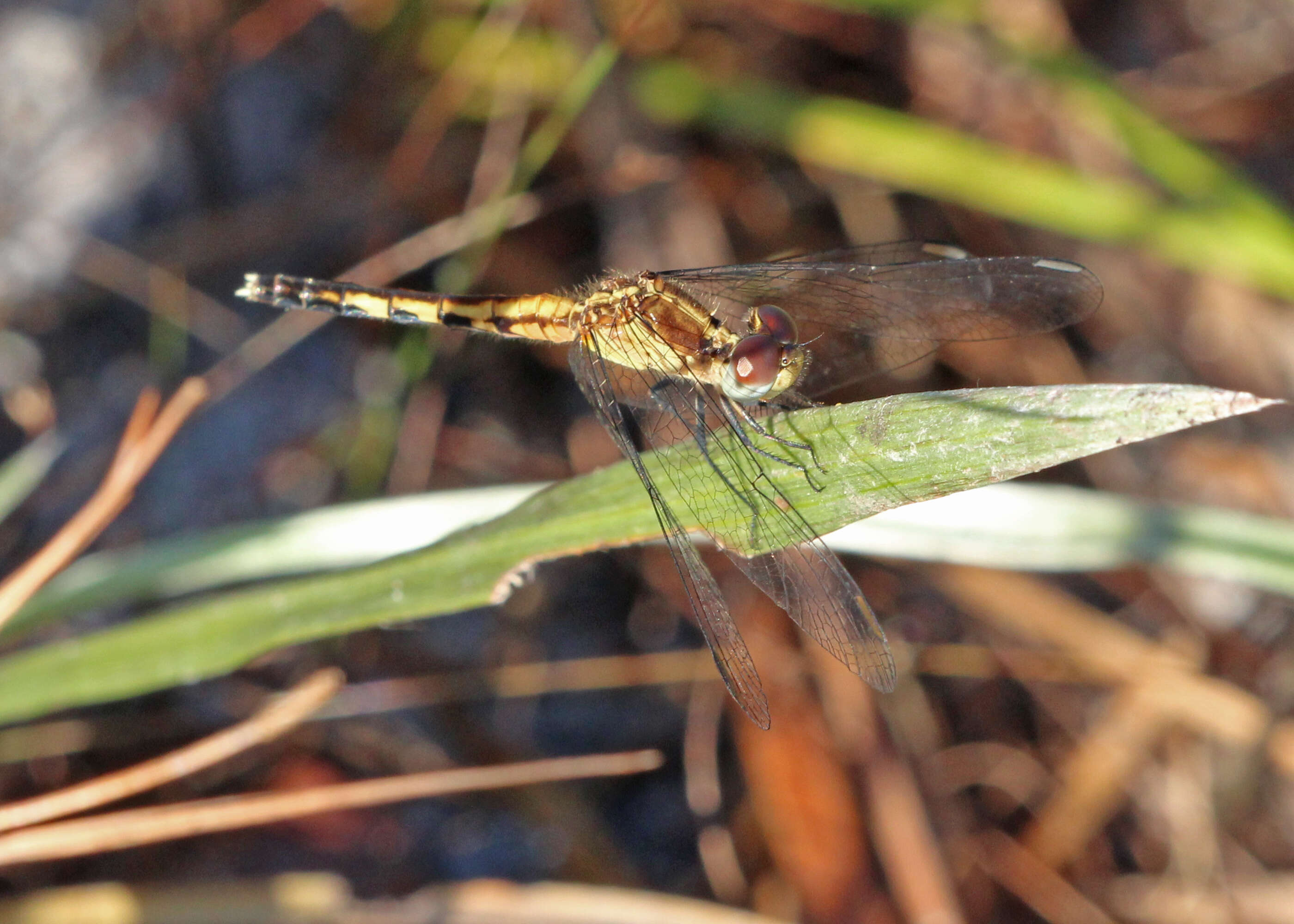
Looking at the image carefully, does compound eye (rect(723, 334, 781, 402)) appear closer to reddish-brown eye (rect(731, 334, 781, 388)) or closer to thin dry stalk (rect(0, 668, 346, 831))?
reddish-brown eye (rect(731, 334, 781, 388))

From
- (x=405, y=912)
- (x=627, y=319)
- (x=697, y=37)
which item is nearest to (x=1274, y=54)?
(x=697, y=37)

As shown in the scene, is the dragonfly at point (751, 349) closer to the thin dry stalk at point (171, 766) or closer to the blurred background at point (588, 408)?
the blurred background at point (588, 408)

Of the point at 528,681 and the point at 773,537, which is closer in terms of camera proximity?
the point at 773,537

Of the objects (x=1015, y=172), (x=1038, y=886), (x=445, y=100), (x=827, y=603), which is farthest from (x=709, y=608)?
(x=445, y=100)

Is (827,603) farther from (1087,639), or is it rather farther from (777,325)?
(1087,639)

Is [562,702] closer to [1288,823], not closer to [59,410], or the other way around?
[59,410]

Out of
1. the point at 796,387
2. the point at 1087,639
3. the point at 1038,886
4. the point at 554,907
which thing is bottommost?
the point at 1038,886
